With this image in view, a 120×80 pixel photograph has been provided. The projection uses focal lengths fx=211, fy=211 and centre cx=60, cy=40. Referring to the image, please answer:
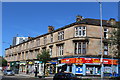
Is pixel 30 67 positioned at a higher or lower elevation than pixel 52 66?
lower

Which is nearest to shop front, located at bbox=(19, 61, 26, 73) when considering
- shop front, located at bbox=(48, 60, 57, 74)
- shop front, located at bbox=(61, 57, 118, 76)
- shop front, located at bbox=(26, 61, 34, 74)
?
shop front, located at bbox=(26, 61, 34, 74)

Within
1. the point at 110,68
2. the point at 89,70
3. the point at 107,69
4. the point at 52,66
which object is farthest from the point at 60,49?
the point at 110,68

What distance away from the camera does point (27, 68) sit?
211 feet

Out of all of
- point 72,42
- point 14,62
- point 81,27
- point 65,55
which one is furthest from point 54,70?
point 14,62

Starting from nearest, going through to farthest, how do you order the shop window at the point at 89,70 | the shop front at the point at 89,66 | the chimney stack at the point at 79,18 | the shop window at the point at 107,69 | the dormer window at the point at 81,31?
the shop front at the point at 89,66, the shop window at the point at 89,70, the dormer window at the point at 81,31, the shop window at the point at 107,69, the chimney stack at the point at 79,18

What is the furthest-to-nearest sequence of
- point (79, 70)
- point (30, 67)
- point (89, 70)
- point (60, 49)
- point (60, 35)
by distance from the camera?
point (30, 67)
point (60, 35)
point (60, 49)
point (89, 70)
point (79, 70)

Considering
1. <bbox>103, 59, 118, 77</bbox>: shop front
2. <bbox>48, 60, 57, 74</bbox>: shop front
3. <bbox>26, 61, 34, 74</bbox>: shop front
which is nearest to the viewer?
<bbox>103, 59, 118, 77</bbox>: shop front

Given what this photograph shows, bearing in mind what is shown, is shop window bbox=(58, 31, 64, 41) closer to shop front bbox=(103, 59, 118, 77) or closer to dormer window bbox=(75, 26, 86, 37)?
dormer window bbox=(75, 26, 86, 37)

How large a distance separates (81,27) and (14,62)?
41.6 metres

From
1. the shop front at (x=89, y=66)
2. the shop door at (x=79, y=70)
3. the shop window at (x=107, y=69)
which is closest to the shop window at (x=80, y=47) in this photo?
the shop front at (x=89, y=66)

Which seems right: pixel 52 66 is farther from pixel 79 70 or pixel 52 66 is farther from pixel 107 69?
pixel 107 69

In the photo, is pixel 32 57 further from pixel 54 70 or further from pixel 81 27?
pixel 81 27

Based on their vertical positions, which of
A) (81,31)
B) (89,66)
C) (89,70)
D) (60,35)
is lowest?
(89,70)

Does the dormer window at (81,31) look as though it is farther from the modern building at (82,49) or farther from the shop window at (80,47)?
the shop window at (80,47)
